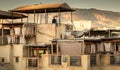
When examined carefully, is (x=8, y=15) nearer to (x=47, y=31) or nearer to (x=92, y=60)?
(x=47, y=31)

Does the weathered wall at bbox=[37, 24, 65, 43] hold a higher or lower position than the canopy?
lower

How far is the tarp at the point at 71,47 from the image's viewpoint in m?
40.2

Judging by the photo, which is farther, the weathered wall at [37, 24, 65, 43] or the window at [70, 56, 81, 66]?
the weathered wall at [37, 24, 65, 43]

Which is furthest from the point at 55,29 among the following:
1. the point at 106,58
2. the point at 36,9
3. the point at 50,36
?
the point at 106,58

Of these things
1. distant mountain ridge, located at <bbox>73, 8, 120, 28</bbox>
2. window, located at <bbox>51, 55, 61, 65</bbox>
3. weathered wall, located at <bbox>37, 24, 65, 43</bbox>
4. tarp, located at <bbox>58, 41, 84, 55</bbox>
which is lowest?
window, located at <bbox>51, 55, 61, 65</bbox>

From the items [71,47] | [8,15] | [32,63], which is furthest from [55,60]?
[8,15]

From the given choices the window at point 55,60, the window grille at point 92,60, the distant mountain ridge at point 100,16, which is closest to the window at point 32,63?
the window at point 55,60

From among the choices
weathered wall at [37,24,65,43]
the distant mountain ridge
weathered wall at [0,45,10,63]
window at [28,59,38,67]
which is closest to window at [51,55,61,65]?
window at [28,59,38,67]

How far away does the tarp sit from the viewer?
132 ft

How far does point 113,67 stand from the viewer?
4159 centimetres

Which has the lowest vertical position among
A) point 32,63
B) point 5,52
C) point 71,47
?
point 32,63

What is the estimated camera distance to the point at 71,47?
4078cm

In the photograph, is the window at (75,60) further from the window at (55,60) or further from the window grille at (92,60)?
the window grille at (92,60)

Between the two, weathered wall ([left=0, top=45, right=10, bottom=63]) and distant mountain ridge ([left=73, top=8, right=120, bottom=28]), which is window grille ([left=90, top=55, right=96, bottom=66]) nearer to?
weathered wall ([left=0, top=45, right=10, bottom=63])
